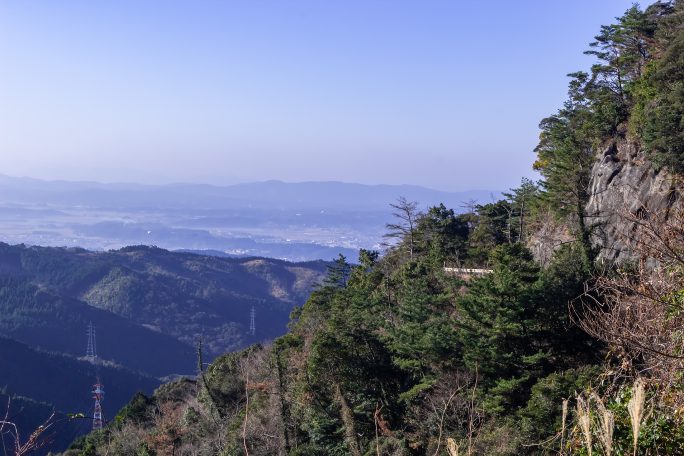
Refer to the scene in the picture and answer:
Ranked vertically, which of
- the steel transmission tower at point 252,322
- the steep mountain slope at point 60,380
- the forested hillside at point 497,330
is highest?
the forested hillside at point 497,330

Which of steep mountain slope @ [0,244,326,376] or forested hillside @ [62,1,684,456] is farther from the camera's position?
steep mountain slope @ [0,244,326,376]

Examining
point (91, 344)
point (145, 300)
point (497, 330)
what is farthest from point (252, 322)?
point (497, 330)

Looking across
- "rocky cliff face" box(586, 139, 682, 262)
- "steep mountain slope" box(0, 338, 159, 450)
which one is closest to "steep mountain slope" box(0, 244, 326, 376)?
"steep mountain slope" box(0, 338, 159, 450)

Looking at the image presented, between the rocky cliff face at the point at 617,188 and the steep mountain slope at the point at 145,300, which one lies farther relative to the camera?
Answer: the steep mountain slope at the point at 145,300

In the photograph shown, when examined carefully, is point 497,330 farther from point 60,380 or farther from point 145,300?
point 145,300

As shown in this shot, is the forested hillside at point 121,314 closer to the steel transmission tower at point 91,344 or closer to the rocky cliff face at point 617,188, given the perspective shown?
the steel transmission tower at point 91,344

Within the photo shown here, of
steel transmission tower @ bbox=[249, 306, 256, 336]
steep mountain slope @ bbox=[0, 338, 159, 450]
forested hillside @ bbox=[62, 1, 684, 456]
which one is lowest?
steel transmission tower @ bbox=[249, 306, 256, 336]

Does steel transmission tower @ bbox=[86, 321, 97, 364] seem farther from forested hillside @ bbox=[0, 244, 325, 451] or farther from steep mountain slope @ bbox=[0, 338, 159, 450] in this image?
steep mountain slope @ bbox=[0, 338, 159, 450]

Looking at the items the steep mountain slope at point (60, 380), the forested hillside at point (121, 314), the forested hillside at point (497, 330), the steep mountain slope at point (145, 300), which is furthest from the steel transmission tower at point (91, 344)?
the forested hillside at point (497, 330)
